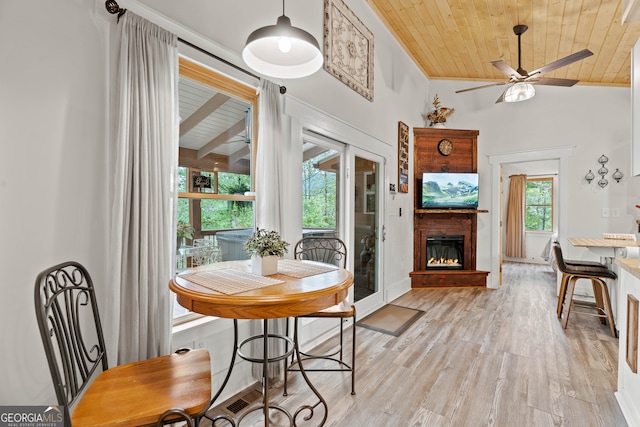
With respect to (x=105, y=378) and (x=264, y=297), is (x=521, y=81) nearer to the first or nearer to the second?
(x=264, y=297)

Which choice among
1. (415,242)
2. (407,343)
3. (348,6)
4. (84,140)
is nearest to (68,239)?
(84,140)

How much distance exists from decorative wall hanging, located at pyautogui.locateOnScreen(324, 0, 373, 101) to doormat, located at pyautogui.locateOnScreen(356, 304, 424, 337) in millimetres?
2588

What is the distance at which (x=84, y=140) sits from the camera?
1.44m

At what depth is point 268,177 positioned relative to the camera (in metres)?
2.23

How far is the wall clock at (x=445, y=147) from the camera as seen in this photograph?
5207mm

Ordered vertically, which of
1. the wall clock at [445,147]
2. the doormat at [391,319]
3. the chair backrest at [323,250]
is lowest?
the doormat at [391,319]

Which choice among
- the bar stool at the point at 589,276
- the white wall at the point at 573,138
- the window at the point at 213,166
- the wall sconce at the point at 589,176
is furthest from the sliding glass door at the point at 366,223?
the wall sconce at the point at 589,176

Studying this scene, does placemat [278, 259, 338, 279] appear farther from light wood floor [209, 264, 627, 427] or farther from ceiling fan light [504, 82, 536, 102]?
ceiling fan light [504, 82, 536, 102]

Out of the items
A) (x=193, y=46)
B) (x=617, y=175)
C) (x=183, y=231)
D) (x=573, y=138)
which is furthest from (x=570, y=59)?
(x=183, y=231)

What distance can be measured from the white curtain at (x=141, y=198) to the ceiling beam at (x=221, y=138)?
1.37 feet

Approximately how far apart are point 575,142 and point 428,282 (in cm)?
300

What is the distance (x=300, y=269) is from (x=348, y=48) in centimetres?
256

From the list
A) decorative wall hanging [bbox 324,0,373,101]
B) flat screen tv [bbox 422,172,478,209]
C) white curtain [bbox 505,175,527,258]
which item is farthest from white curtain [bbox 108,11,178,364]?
white curtain [bbox 505,175,527,258]

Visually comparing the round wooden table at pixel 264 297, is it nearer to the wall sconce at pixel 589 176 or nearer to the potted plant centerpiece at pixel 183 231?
the potted plant centerpiece at pixel 183 231
